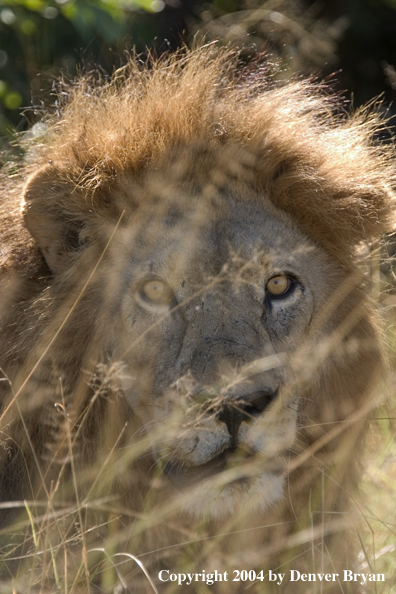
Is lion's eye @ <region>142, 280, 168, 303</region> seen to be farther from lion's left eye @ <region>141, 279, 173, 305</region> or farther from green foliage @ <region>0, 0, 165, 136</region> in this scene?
green foliage @ <region>0, 0, 165, 136</region>

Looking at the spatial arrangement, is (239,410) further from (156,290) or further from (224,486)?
(156,290)

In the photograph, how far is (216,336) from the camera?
295cm

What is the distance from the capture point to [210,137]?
330 centimetres

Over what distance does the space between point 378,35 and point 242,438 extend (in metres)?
4.91

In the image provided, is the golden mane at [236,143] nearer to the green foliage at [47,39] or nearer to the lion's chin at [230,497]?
the lion's chin at [230,497]

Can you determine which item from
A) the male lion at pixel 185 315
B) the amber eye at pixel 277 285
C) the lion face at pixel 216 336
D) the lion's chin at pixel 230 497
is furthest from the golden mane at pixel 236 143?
the lion's chin at pixel 230 497

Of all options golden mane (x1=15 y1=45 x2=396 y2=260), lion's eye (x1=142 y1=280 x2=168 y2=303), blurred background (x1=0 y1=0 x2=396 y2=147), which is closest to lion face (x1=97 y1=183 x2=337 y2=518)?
lion's eye (x1=142 y1=280 x2=168 y2=303)

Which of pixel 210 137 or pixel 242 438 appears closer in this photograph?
pixel 242 438

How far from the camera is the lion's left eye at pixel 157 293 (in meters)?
3.12

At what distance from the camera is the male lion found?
3.01 meters

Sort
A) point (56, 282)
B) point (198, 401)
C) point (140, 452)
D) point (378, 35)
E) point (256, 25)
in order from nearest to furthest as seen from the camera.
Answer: point (198, 401), point (140, 452), point (56, 282), point (256, 25), point (378, 35)

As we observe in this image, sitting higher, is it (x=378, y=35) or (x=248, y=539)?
(x=378, y=35)

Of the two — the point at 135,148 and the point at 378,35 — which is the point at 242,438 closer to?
the point at 135,148

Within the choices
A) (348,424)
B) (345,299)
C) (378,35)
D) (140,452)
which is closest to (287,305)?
(345,299)
